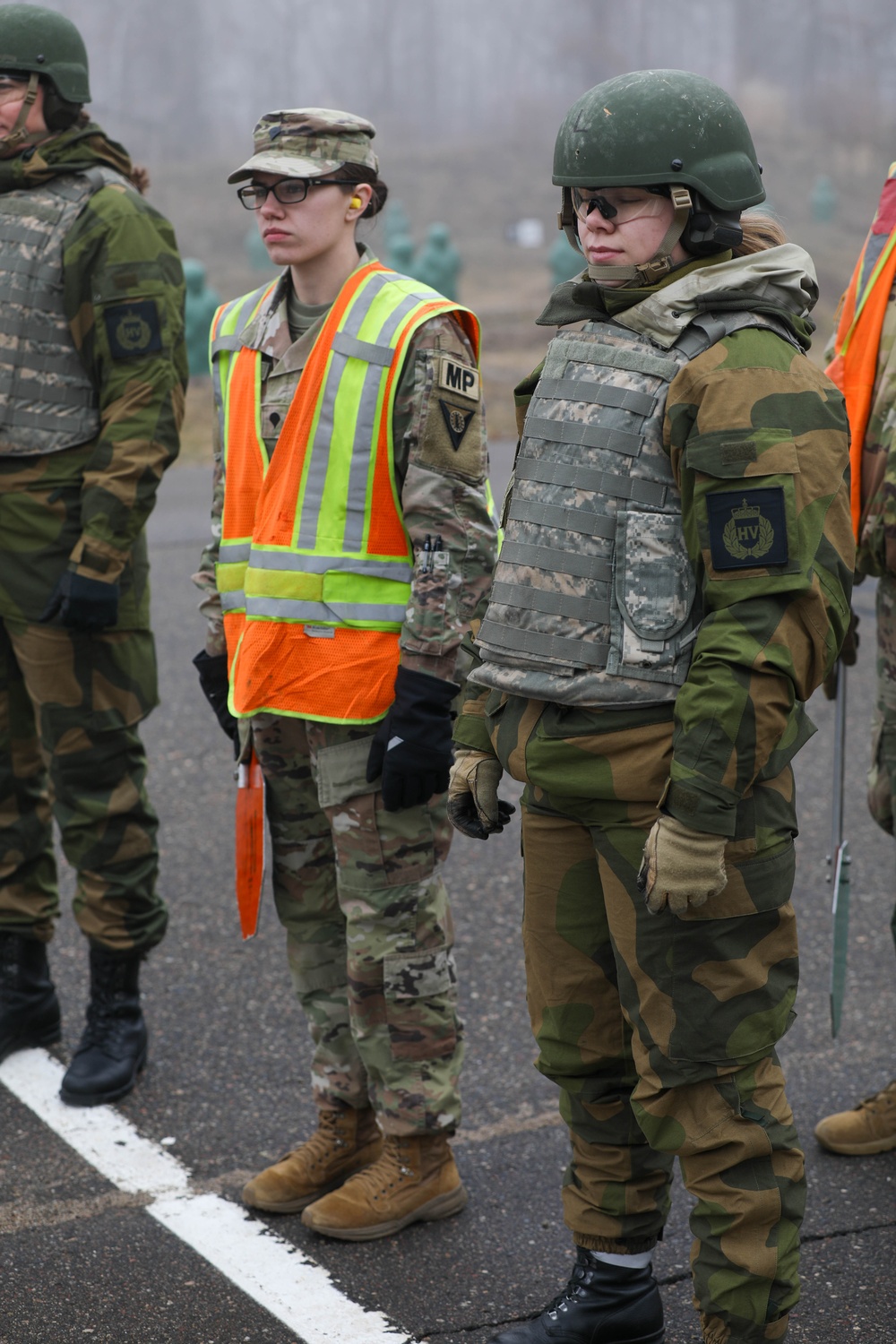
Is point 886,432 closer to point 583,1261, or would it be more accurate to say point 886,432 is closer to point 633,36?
point 583,1261

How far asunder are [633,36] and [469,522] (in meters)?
62.2

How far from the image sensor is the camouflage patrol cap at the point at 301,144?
3105 mm

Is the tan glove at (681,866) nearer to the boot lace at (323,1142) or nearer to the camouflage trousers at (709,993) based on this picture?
the camouflage trousers at (709,993)

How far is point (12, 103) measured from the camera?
3.74 meters

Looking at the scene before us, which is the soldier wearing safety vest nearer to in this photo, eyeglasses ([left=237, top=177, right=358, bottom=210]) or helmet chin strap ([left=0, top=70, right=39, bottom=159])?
eyeglasses ([left=237, top=177, right=358, bottom=210])

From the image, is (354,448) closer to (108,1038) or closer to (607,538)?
(607,538)

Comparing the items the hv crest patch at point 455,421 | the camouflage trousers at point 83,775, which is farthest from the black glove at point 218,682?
the hv crest patch at point 455,421

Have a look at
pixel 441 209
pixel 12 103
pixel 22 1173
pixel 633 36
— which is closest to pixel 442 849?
pixel 22 1173

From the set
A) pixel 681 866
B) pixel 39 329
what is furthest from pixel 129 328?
pixel 681 866

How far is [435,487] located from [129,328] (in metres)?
1.06

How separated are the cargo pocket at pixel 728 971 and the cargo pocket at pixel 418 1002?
87cm

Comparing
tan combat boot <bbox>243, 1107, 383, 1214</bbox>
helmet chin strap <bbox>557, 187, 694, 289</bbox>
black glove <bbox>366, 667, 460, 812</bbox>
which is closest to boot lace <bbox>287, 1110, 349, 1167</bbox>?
tan combat boot <bbox>243, 1107, 383, 1214</bbox>

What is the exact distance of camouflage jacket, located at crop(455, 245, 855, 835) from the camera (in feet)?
7.59

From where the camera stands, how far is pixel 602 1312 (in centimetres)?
279
